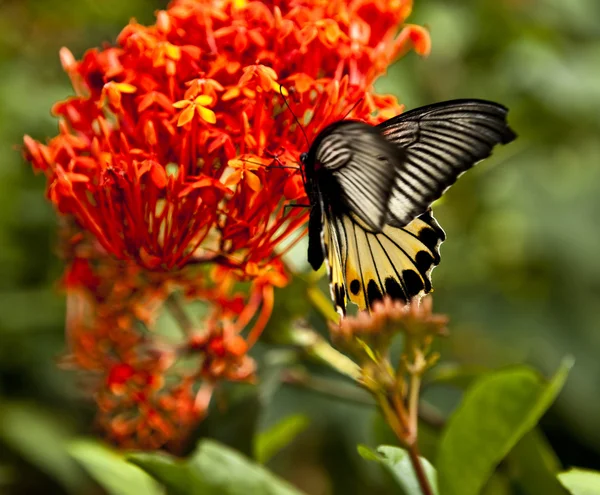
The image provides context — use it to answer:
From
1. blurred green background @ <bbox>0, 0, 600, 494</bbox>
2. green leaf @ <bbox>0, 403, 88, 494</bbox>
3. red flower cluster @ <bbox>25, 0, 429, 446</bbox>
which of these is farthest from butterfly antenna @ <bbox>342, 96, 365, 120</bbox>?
green leaf @ <bbox>0, 403, 88, 494</bbox>

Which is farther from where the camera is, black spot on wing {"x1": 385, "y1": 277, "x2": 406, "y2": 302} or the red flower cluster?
black spot on wing {"x1": 385, "y1": 277, "x2": 406, "y2": 302}

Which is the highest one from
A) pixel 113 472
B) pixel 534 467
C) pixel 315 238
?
pixel 315 238

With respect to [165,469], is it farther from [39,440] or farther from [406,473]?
[39,440]

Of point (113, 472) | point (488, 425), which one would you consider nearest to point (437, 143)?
point (488, 425)

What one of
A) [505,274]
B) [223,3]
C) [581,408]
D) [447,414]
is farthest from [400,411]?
[505,274]

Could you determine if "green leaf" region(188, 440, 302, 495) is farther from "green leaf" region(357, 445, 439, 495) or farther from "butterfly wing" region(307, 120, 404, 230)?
"butterfly wing" region(307, 120, 404, 230)

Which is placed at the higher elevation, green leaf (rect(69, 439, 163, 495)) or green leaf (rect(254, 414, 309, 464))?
green leaf (rect(254, 414, 309, 464))

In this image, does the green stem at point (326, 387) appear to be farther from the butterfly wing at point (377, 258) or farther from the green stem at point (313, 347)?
the butterfly wing at point (377, 258)
